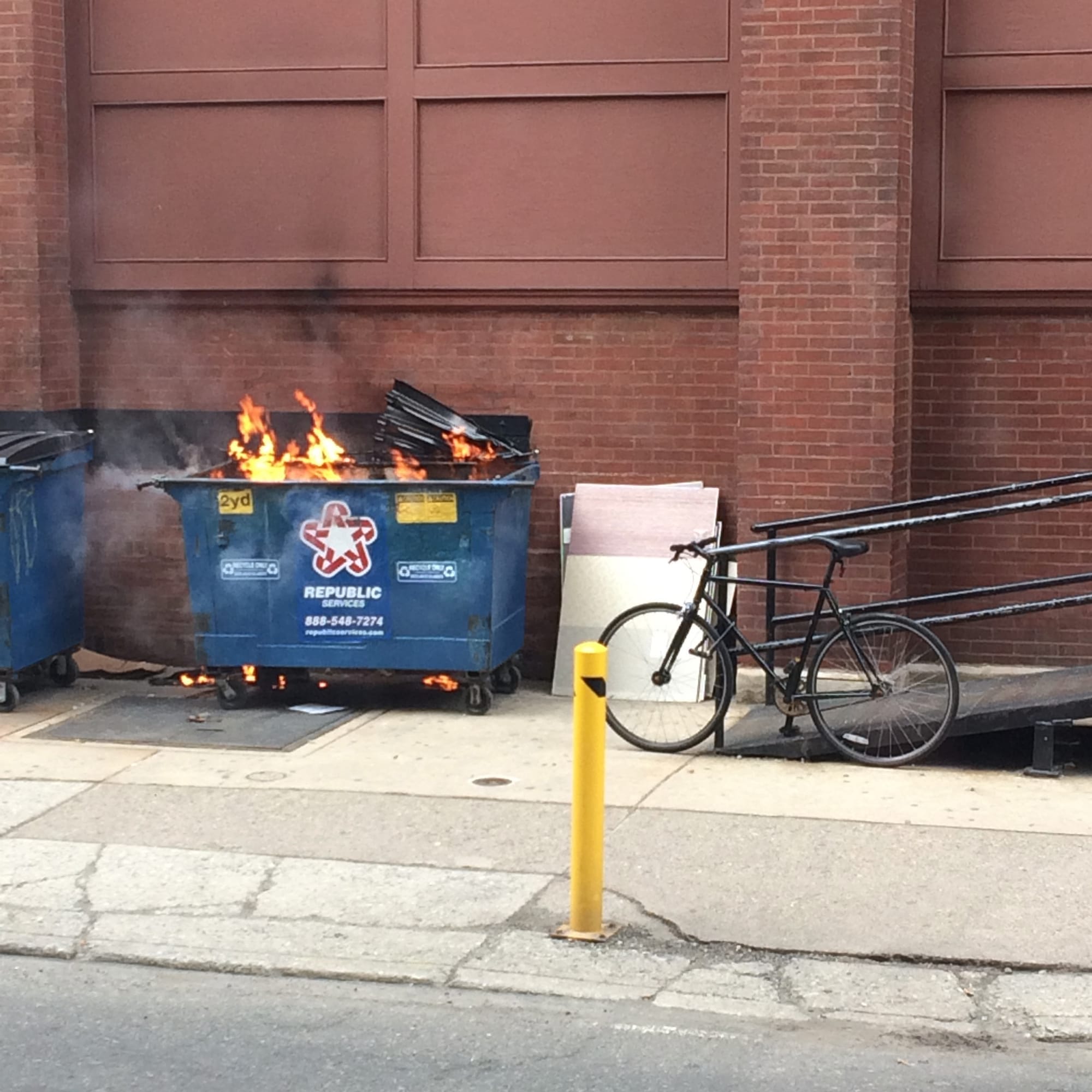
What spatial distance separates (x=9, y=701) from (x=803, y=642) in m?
4.43

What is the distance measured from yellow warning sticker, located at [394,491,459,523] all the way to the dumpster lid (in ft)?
6.67

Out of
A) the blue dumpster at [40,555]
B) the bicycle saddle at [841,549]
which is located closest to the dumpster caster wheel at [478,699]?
the bicycle saddle at [841,549]

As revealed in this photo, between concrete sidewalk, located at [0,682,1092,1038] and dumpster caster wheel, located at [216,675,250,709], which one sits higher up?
dumpster caster wheel, located at [216,675,250,709]

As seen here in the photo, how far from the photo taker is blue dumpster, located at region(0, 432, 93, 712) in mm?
9953

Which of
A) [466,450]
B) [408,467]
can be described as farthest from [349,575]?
[466,450]

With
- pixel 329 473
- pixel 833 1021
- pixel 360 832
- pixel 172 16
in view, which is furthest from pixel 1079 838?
pixel 172 16

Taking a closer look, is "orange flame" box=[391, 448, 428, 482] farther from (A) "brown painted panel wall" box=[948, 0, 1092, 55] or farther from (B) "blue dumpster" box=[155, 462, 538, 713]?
(A) "brown painted panel wall" box=[948, 0, 1092, 55]

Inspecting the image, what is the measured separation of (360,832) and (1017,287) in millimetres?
4954

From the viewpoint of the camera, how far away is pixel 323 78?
432 inches

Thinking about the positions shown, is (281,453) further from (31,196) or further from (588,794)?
(588,794)

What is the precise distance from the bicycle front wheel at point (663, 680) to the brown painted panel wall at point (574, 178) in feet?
7.66

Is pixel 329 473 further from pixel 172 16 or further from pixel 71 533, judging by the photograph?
pixel 172 16

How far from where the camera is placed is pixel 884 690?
872 cm

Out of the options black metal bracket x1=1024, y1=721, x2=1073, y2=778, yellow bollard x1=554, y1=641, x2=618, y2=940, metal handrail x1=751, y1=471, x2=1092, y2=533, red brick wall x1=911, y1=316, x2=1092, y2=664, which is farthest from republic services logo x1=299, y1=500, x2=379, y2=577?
yellow bollard x1=554, y1=641, x2=618, y2=940
